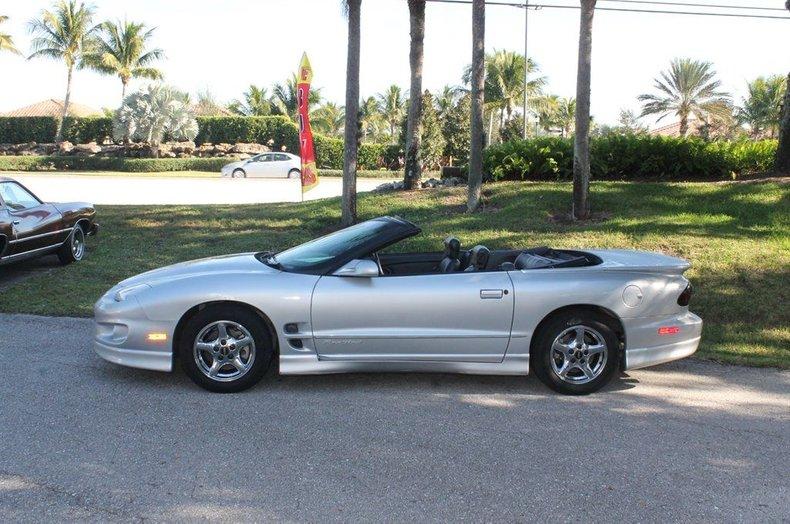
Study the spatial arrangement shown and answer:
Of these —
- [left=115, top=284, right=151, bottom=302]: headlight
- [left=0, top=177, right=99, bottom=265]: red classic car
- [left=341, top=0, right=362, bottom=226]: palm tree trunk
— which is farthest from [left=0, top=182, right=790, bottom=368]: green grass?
[left=115, top=284, right=151, bottom=302]: headlight

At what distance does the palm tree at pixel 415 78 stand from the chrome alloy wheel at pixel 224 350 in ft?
30.9

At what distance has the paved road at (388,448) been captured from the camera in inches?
135

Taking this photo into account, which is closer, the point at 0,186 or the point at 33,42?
the point at 0,186

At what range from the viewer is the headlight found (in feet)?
16.7

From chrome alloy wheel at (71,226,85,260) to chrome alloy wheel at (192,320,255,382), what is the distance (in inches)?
240

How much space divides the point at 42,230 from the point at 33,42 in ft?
163

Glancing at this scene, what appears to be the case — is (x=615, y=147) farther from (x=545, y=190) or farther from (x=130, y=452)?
(x=130, y=452)

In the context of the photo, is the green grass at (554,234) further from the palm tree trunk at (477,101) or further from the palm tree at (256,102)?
the palm tree at (256,102)

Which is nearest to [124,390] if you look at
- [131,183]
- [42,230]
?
[42,230]

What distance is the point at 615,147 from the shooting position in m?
13.3

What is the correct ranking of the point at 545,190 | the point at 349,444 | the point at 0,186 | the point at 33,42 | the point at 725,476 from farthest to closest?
the point at 33,42
the point at 545,190
the point at 0,186
the point at 349,444
the point at 725,476

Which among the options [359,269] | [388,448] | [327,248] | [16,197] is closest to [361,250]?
[359,269]

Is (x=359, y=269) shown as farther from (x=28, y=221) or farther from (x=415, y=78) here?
(x=415, y=78)

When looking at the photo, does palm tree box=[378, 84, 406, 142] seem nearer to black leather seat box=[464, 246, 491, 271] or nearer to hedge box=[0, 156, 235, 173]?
hedge box=[0, 156, 235, 173]
